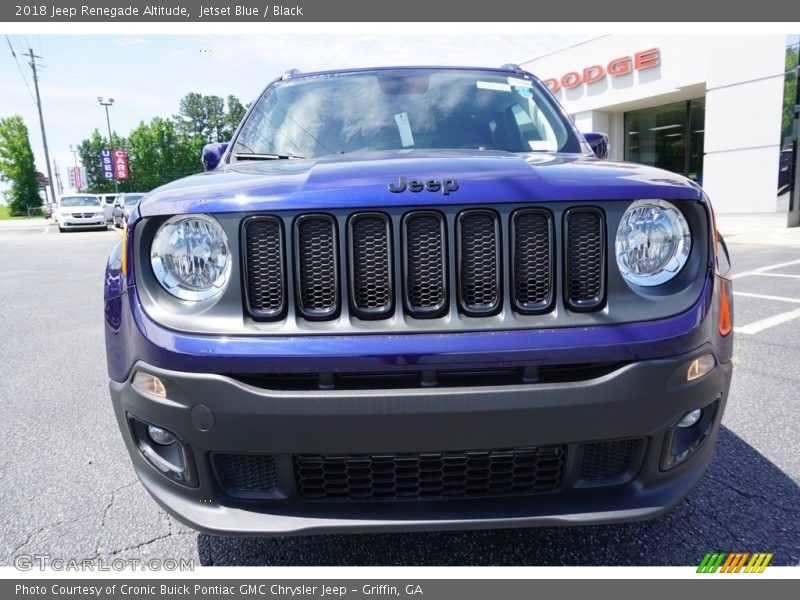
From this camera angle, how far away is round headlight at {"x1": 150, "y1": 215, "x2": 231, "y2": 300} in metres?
1.61

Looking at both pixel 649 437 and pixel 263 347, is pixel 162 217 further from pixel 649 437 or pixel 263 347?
pixel 649 437

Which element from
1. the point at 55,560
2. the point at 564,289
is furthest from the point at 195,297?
the point at 55,560

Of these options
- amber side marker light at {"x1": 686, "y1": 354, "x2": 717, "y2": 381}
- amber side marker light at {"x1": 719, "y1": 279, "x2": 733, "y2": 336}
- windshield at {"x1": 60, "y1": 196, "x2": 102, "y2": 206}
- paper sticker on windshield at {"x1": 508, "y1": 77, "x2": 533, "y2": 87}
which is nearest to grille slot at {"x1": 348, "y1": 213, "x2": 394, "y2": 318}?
amber side marker light at {"x1": 686, "y1": 354, "x2": 717, "y2": 381}

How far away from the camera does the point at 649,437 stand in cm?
155

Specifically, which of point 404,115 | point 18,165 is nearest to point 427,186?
point 404,115

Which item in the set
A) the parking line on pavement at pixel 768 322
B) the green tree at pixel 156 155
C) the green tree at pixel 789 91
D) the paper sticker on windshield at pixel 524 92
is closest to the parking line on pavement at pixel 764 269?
the parking line on pavement at pixel 768 322

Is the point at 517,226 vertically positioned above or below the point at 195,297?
above

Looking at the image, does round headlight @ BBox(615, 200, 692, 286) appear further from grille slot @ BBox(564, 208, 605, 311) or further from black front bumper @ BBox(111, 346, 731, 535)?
black front bumper @ BBox(111, 346, 731, 535)

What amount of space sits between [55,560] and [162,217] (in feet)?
4.35

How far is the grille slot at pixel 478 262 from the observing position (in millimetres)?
1555

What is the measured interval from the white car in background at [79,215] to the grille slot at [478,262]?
25.4 metres

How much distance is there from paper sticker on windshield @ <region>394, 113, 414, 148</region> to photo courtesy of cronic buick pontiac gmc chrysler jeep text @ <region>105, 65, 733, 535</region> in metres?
0.98
